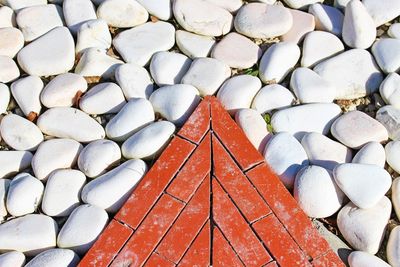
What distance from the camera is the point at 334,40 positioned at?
6.77 feet

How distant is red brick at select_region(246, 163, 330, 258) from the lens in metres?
1.71

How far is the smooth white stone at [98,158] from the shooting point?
182 cm

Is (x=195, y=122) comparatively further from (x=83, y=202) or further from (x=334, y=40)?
(x=334, y=40)

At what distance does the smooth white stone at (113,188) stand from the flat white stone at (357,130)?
51 cm

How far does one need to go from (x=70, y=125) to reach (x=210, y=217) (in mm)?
451

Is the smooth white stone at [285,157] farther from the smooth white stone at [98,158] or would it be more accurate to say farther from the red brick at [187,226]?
the smooth white stone at [98,158]

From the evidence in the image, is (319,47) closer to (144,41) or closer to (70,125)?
(144,41)

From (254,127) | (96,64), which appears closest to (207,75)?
(254,127)

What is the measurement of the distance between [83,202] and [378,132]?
76 centimetres

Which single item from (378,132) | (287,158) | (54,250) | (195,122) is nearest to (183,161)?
(195,122)

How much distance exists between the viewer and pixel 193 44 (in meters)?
2.05

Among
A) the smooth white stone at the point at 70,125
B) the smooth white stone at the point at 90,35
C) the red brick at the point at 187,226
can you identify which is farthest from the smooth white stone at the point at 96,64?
the red brick at the point at 187,226

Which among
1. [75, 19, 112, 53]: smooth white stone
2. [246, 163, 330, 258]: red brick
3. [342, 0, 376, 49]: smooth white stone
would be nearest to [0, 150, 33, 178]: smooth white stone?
[75, 19, 112, 53]: smooth white stone

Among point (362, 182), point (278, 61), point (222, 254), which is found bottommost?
point (222, 254)
